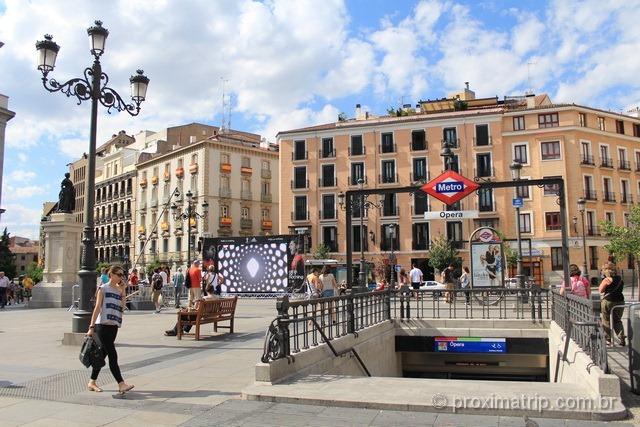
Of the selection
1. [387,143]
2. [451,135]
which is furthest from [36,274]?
[451,135]

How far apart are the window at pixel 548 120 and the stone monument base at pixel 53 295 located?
41.8 metres

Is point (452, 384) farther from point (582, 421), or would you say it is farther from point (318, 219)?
point (318, 219)

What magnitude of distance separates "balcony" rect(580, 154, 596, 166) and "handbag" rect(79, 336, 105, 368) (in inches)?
1966

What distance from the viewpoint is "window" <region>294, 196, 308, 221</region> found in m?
55.9

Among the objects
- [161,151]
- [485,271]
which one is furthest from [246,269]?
[161,151]

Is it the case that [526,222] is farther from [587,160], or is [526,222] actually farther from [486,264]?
[486,264]

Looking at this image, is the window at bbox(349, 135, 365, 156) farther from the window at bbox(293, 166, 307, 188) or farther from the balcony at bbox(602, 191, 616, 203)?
the balcony at bbox(602, 191, 616, 203)

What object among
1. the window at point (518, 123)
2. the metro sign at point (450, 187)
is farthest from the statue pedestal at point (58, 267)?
the window at point (518, 123)

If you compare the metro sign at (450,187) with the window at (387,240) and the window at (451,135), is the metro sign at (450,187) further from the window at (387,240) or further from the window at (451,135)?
the window at (451,135)

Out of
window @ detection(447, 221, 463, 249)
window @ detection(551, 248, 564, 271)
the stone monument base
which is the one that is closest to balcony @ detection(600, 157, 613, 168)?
window @ detection(551, 248, 564, 271)

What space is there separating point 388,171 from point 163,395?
4825cm

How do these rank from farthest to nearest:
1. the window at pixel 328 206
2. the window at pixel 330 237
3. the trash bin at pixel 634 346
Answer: the window at pixel 328 206 → the window at pixel 330 237 → the trash bin at pixel 634 346

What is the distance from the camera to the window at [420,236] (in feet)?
168

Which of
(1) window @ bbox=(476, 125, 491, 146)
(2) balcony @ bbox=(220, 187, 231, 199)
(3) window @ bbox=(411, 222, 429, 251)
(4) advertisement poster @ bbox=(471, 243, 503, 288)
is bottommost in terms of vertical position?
(4) advertisement poster @ bbox=(471, 243, 503, 288)
